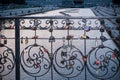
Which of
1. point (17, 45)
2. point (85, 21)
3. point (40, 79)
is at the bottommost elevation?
point (40, 79)

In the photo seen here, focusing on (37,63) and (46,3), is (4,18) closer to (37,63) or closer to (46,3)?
(37,63)

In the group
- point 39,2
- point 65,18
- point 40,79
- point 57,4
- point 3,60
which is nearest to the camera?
point 65,18

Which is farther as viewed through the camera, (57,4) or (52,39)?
(57,4)

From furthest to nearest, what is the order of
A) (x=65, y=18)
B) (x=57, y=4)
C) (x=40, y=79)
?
(x=57, y=4) < (x=40, y=79) < (x=65, y=18)

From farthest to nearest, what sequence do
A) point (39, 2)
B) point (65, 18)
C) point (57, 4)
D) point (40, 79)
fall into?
point (57, 4)
point (39, 2)
point (40, 79)
point (65, 18)

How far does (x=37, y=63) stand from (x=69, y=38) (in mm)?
564

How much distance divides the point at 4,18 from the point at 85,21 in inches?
39.3

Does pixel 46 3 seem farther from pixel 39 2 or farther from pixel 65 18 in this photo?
pixel 65 18

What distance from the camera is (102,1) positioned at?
200 feet

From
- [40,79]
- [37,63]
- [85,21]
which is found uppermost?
[85,21]

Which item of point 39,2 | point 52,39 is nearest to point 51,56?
point 52,39

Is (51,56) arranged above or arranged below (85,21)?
below

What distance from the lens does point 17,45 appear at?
4.01m

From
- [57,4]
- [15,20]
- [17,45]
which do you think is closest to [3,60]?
[17,45]
